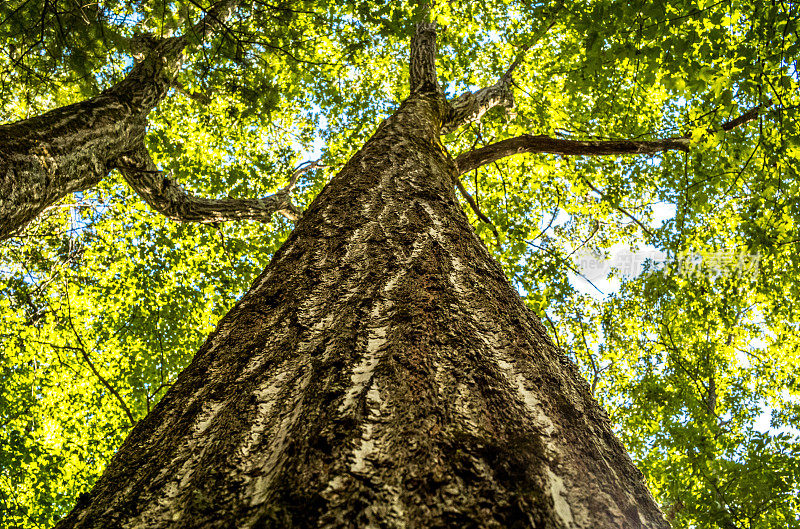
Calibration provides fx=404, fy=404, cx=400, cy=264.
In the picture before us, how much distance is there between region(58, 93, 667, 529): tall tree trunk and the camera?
67 centimetres

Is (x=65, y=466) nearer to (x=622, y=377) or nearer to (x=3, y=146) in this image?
(x=3, y=146)

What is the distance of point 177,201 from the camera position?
5547 mm

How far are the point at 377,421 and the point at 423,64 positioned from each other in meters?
5.67

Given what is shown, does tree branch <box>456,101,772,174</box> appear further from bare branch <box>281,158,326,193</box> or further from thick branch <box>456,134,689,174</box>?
bare branch <box>281,158,326,193</box>

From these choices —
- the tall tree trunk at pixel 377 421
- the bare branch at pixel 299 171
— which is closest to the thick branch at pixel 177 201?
the bare branch at pixel 299 171

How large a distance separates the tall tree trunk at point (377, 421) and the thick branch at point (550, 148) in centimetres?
327

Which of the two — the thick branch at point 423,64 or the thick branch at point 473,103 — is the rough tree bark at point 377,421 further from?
the thick branch at point 423,64

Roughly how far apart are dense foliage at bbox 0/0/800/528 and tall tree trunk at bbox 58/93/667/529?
434 cm

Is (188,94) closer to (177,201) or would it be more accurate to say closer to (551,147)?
(177,201)

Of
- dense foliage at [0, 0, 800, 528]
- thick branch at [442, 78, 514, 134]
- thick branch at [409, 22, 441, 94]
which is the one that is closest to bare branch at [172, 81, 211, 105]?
dense foliage at [0, 0, 800, 528]

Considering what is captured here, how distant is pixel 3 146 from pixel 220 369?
2968mm

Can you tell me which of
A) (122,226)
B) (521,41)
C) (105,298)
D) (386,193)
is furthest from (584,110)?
(105,298)

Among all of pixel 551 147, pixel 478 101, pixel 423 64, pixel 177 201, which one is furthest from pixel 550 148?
pixel 177 201

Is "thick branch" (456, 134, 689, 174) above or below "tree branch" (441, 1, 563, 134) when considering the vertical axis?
below
